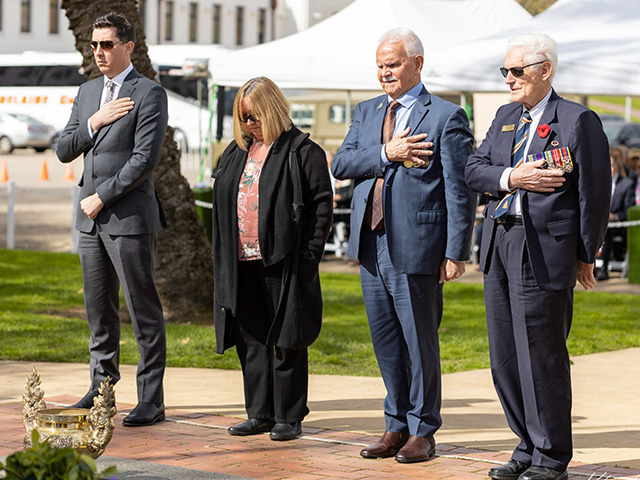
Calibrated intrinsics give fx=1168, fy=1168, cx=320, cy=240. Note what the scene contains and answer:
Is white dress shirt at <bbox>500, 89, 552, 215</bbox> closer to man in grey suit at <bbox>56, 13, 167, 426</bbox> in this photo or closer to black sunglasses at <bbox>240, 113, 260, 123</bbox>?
black sunglasses at <bbox>240, 113, 260, 123</bbox>

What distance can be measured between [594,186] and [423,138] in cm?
90

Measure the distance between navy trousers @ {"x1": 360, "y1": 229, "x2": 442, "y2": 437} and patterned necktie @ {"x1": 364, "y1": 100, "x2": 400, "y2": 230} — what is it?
2.4 inches

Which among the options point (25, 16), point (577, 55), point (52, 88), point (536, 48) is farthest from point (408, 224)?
point (25, 16)

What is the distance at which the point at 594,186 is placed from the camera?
17.0ft

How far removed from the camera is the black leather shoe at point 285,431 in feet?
20.1

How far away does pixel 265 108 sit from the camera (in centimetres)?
611

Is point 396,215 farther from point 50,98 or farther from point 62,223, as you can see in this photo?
point 50,98

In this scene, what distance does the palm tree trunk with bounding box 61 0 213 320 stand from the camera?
10.8 metres

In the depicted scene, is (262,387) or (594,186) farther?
(262,387)

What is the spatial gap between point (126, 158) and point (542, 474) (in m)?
2.82

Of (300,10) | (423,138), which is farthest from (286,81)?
(300,10)

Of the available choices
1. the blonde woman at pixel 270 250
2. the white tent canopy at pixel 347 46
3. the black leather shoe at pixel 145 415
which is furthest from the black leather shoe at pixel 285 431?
the white tent canopy at pixel 347 46

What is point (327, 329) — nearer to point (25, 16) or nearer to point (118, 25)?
point (118, 25)

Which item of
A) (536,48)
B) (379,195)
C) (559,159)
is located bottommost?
(379,195)
